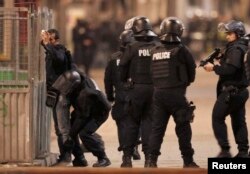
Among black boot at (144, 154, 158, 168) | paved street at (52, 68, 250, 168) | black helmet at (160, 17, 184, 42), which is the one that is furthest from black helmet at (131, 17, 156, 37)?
paved street at (52, 68, 250, 168)

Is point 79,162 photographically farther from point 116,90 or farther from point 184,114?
point 184,114

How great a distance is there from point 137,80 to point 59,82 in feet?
3.27

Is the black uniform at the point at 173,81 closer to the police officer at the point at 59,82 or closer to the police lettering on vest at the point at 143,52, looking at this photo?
the police lettering on vest at the point at 143,52

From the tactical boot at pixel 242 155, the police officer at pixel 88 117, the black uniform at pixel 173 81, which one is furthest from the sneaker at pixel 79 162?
the tactical boot at pixel 242 155

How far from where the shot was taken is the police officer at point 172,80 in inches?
481

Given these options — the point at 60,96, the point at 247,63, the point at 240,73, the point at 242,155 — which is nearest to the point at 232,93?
the point at 240,73

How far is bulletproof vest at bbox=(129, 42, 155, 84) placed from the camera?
1265cm

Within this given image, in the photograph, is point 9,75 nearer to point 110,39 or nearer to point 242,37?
point 242,37

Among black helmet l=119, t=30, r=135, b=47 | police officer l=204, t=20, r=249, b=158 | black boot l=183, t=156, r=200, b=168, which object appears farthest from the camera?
black helmet l=119, t=30, r=135, b=47

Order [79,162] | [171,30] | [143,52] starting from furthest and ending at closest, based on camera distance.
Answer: [79,162]
[143,52]
[171,30]

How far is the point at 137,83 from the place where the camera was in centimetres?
1273

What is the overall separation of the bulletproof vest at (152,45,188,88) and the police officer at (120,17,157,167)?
405mm

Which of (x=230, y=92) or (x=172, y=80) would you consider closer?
(x=172, y=80)

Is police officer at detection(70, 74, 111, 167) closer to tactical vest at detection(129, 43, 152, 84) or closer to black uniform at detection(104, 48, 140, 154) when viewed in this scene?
black uniform at detection(104, 48, 140, 154)
